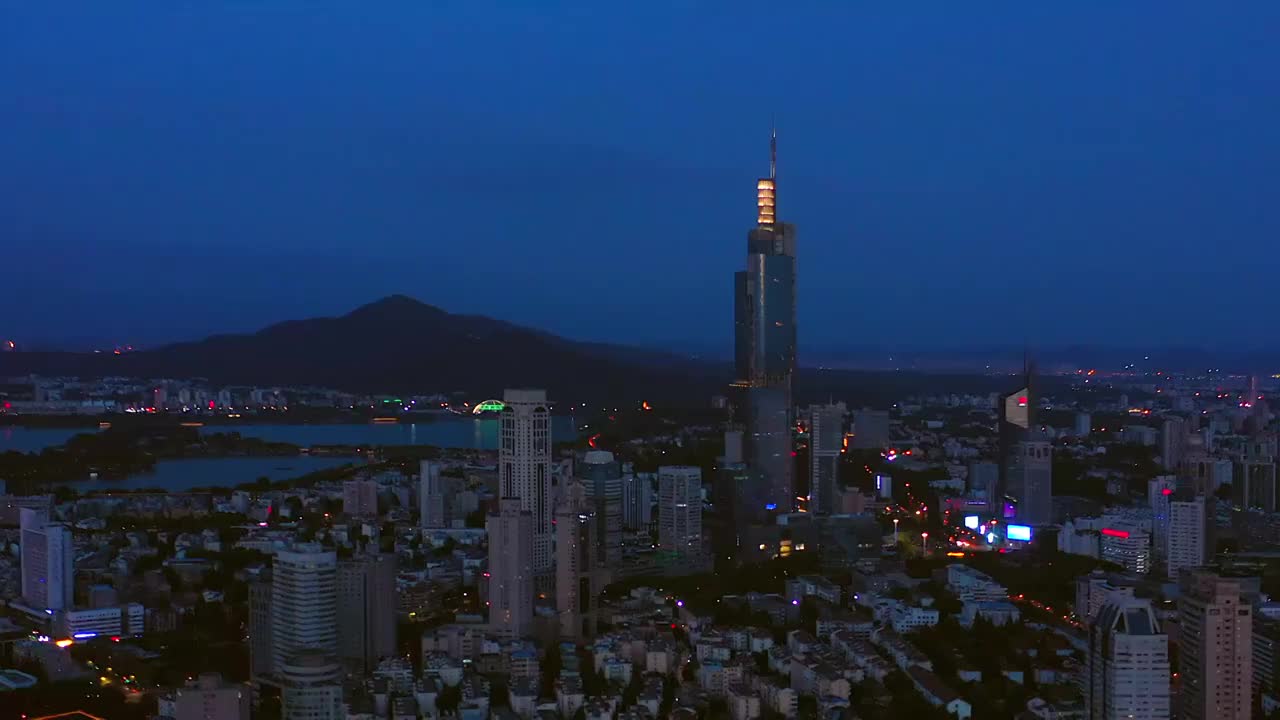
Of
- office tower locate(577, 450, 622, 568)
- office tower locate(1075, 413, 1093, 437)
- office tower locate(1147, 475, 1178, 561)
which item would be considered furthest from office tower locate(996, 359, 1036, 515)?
office tower locate(577, 450, 622, 568)

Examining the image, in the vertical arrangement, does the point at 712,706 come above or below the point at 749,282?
below

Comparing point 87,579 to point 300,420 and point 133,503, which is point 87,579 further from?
point 300,420

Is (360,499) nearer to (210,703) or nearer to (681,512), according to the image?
(681,512)

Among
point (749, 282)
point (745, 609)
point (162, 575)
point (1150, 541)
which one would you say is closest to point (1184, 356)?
point (1150, 541)

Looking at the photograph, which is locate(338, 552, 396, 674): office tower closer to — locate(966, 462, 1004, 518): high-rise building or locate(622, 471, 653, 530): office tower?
locate(622, 471, 653, 530): office tower

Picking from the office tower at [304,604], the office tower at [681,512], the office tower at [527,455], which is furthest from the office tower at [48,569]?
the office tower at [681,512]

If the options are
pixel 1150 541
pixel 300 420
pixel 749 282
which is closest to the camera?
pixel 1150 541

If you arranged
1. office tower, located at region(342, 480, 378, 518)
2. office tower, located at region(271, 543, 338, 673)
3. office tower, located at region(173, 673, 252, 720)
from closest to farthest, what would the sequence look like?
1. office tower, located at region(173, 673, 252, 720)
2. office tower, located at region(271, 543, 338, 673)
3. office tower, located at region(342, 480, 378, 518)
